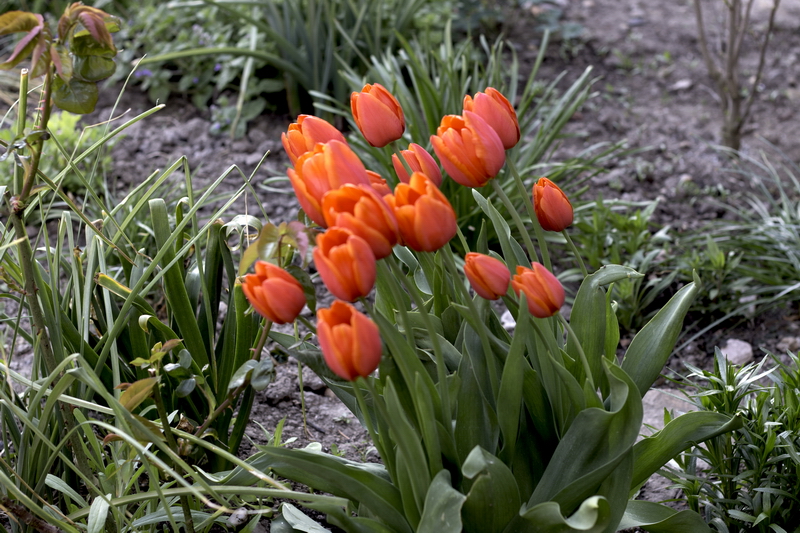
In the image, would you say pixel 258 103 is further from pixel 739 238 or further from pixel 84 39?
pixel 84 39

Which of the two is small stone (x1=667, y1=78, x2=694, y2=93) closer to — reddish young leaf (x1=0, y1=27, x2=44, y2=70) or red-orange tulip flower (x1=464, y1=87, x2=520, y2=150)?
red-orange tulip flower (x1=464, y1=87, x2=520, y2=150)

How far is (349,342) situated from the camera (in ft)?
2.79

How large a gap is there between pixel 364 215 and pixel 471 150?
0.82 feet

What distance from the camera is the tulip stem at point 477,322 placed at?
1.00m

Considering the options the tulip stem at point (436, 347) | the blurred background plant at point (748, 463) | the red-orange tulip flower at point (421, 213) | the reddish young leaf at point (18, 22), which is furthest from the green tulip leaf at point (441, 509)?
the reddish young leaf at point (18, 22)

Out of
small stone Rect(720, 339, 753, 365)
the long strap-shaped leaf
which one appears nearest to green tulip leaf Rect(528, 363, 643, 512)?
the long strap-shaped leaf

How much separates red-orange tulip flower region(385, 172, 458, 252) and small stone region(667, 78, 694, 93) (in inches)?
129

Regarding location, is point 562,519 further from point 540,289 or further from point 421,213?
point 421,213

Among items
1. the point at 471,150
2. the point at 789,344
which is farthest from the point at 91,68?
the point at 789,344

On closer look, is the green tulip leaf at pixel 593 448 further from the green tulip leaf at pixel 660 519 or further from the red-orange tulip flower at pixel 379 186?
the red-orange tulip flower at pixel 379 186

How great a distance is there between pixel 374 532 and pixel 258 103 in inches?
104

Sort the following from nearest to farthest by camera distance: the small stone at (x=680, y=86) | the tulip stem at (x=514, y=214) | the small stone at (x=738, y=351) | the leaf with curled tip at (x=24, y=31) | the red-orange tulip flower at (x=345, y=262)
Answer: the red-orange tulip flower at (x=345, y=262) < the leaf with curled tip at (x=24, y=31) < the tulip stem at (x=514, y=214) < the small stone at (x=738, y=351) < the small stone at (x=680, y=86)

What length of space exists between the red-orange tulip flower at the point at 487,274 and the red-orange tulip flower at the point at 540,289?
0.02 metres

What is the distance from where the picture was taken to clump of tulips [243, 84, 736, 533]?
883 mm
